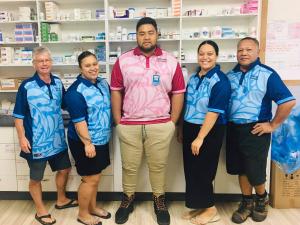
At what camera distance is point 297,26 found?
9.43 ft

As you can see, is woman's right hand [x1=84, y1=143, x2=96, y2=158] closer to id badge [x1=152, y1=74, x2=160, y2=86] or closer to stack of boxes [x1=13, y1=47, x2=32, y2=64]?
id badge [x1=152, y1=74, x2=160, y2=86]

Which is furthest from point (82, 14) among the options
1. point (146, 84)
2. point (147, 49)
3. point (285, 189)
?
point (285, 189)

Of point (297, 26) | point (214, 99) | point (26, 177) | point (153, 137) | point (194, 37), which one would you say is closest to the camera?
point (214, 99)

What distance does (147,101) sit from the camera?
2092 mm

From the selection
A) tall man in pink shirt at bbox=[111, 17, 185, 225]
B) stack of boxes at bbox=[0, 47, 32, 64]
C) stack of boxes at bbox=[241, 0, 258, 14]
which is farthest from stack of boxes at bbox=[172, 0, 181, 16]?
stack of boxes at bbox=[0, 47, 32, 64]

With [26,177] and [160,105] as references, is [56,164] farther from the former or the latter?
[160,105]

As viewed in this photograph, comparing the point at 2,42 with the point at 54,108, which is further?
the point at 2,42

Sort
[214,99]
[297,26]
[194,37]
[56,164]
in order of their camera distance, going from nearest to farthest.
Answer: [214,99], [56,164], [297,26], [194,37]

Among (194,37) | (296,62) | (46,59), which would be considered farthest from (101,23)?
(296,62)

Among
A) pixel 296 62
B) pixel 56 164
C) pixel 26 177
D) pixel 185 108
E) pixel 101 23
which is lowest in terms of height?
pixel 26 177

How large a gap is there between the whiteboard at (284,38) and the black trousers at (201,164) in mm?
1277

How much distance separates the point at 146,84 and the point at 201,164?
0.71 meters

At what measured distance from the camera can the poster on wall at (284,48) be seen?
9.46 feet

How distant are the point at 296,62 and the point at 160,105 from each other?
1.67 m
